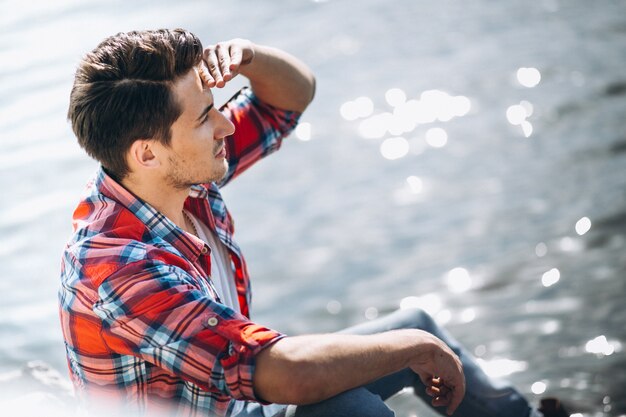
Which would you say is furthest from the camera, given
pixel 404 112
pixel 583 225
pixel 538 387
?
pixel 404 112

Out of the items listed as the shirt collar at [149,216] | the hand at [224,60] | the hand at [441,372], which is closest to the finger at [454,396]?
the hand at [441,372]

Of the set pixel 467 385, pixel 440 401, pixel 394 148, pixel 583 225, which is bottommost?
pixel 440 401

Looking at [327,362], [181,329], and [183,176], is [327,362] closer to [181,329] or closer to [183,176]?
[181,329]

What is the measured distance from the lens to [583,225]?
13.5ft

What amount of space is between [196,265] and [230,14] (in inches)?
189

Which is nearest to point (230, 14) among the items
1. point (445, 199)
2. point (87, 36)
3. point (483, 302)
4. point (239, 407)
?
point (87, 36)

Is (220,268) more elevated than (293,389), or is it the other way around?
(220,268)

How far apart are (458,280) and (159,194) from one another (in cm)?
194

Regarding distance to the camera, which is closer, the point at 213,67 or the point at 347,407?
the point at 347,407

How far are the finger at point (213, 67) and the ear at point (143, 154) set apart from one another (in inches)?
9.6

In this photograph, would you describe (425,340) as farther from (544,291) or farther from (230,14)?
(230,14)

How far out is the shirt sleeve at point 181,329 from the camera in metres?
1.92

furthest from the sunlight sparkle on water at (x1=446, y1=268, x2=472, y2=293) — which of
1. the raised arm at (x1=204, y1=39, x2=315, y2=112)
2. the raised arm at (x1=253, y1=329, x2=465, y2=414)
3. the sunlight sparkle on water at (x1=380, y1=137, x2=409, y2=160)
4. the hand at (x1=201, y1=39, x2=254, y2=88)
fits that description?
the raised arm at (x1=253, y1=329, x2=465, y2=414)

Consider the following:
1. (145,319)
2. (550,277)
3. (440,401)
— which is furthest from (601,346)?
(145,319)
